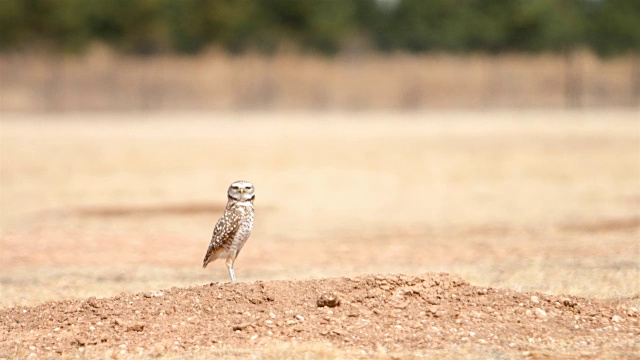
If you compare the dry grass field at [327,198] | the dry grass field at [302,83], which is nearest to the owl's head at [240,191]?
the dry grass field at [327,198]

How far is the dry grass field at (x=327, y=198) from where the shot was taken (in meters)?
11.3

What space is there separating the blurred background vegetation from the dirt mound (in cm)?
3142

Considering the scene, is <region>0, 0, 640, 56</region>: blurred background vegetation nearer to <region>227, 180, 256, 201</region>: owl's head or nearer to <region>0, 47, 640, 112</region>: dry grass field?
<region>0, 47, 640, 112</region>: dry grass field

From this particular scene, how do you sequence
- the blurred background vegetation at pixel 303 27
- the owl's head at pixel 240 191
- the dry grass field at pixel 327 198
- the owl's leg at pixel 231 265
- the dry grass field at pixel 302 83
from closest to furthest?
the owl's head at pixel 240 191
the owl's leg at pixel 231 265
the dry grass field at pixel 327 198
the dry grass field at pixel 302 83
the blurred background vegetation at pixel 303 27

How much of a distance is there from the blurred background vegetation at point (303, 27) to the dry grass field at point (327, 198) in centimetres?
924

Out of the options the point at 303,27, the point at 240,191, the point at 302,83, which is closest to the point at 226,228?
the point at 240,191

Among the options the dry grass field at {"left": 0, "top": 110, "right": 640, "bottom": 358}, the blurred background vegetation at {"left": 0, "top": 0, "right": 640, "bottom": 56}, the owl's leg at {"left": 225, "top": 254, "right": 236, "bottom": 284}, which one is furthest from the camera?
the blurred background vegetation at {"left": 0, "top": 0, "right": 640, "bottom": 56}

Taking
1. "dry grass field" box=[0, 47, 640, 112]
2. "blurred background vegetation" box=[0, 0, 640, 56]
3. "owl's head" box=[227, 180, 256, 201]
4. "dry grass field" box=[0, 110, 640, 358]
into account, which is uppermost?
"blurred background vegetation" box=[0, 0, 640, 56]

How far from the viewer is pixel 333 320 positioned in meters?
7.19

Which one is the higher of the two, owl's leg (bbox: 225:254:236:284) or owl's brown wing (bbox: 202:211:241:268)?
owl's brown wing (bbox: 202:211:241:268)

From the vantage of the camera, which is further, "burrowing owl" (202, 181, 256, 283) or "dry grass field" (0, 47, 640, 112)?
"dry grass field" (0, 47, 640, 112)

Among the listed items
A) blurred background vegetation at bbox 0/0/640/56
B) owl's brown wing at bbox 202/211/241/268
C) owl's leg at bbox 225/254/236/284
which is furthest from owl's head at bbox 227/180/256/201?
blurred background vegetation at bbox 0/0/640/56

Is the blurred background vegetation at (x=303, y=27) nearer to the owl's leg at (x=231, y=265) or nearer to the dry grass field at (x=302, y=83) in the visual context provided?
the dry grass field at (x=302, y=83)

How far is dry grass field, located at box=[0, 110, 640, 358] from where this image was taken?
37.1 ft
